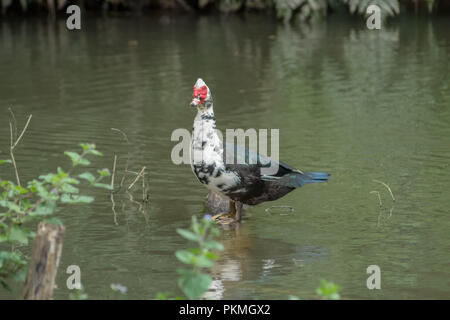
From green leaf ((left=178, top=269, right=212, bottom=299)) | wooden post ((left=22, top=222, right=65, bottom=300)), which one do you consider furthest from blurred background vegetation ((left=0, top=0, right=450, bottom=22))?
green leaf ((left=178, top=269, right=212, bottom=299))

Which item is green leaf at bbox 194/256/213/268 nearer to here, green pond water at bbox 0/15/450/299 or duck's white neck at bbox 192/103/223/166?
green pond water at bbox 0/15/450/299

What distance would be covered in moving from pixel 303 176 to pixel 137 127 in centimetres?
380

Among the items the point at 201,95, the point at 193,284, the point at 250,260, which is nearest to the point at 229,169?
the point at 201,95

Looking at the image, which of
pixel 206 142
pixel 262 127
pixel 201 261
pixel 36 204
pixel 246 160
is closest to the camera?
pixel 201 261

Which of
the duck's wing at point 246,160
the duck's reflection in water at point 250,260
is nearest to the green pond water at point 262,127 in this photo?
the duck's reflection in water at point 250,260

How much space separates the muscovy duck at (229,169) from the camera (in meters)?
6.54

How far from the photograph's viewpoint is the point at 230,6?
21359 millimetres

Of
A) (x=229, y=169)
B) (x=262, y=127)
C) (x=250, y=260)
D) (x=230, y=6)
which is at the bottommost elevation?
(x=250, y=260)

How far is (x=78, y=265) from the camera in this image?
6.07 metres

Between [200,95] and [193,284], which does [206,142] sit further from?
[193,284]

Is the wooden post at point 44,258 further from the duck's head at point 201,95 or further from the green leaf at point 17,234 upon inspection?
the duck's head at point 201,95

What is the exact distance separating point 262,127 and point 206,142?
3.73m
